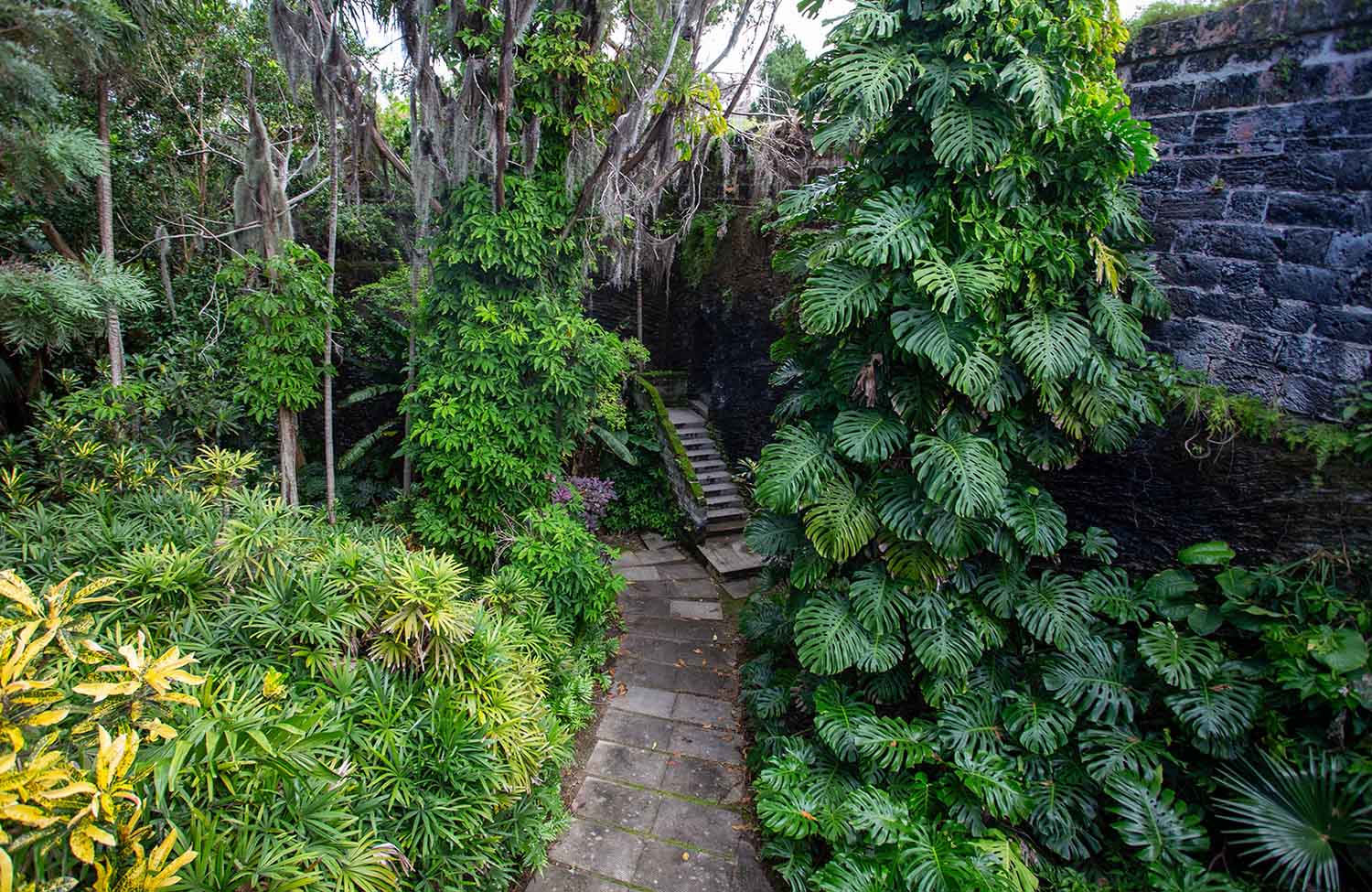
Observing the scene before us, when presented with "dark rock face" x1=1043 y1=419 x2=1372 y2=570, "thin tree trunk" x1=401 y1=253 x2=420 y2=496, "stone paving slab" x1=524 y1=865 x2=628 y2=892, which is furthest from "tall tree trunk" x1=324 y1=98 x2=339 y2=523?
"dark rock face" x1=1043 y1=419 x2=1372 y2=570

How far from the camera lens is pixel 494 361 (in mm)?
3941

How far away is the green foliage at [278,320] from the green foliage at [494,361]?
2.11ft

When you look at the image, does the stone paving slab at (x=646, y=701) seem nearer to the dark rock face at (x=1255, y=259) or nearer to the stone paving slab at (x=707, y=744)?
the stone paving slab at (x=707, y=744)

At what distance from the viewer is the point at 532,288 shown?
409 cm

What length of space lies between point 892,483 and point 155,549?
317 centimetres

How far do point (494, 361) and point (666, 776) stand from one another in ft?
9.04

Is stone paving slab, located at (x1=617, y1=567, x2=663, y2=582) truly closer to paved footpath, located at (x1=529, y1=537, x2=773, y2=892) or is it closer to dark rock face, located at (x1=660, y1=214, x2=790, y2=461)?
paved footpath, located at (x1=529, y1=537, x2=773, y2=892)

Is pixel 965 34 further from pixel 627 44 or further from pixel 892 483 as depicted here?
pixel 627 44

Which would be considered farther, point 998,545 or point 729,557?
point 729,557

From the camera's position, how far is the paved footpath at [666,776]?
2.74 meters

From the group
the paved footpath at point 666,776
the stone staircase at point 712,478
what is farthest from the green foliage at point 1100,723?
the stone staircase at point 712,478

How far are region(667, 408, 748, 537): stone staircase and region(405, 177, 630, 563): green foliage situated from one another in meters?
2.58

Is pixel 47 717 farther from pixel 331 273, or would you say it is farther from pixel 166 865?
pixel 331 273

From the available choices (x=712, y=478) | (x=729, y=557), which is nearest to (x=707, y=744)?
(x=729, y=557)
